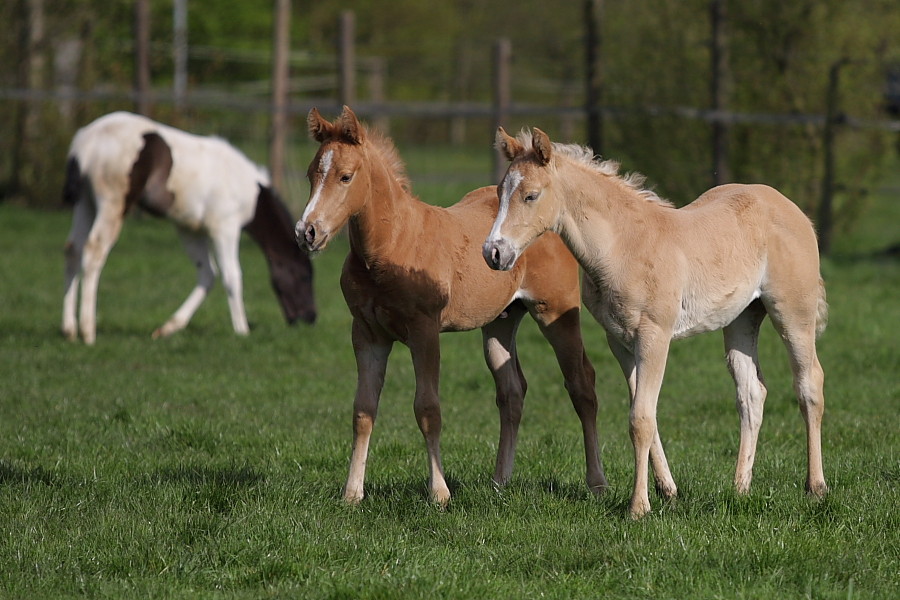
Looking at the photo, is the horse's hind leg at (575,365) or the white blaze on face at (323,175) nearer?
the white blaze on face at (323,175)

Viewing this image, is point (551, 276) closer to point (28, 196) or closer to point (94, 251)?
point (94, 251)

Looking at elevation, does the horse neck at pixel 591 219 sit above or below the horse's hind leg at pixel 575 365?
above

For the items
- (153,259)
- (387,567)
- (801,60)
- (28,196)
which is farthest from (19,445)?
(28,196)

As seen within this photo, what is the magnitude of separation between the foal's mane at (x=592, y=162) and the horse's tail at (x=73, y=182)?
22.1 ft

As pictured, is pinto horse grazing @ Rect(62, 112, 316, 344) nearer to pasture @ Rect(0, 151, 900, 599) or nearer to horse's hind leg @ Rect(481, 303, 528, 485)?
pasture @ Rect(0, 151, 900, 599)

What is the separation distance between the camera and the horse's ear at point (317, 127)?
203 inches

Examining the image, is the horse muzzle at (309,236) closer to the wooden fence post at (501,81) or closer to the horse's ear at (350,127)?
the horse's ear at (350,127)

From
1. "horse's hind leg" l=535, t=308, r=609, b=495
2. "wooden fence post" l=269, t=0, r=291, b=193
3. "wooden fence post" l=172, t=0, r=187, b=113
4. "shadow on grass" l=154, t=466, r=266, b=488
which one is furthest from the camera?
"wooden fence post" l=172, t=0, r=187, b=113

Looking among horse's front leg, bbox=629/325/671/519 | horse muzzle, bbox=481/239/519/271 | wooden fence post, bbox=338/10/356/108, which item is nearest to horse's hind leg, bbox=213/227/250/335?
wooden fence post, bbox=338/10/356/108

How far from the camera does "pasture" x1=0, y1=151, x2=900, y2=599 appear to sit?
4.40m

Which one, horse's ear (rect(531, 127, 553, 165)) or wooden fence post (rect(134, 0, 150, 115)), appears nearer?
horse's ear (rect(531, 127, 553, 165))

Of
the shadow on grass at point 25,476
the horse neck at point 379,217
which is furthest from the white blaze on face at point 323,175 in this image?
the shadow on grass at point 25,476

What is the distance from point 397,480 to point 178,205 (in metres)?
6.21

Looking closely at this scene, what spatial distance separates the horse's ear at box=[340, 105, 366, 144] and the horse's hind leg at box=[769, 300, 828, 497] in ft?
7.05
